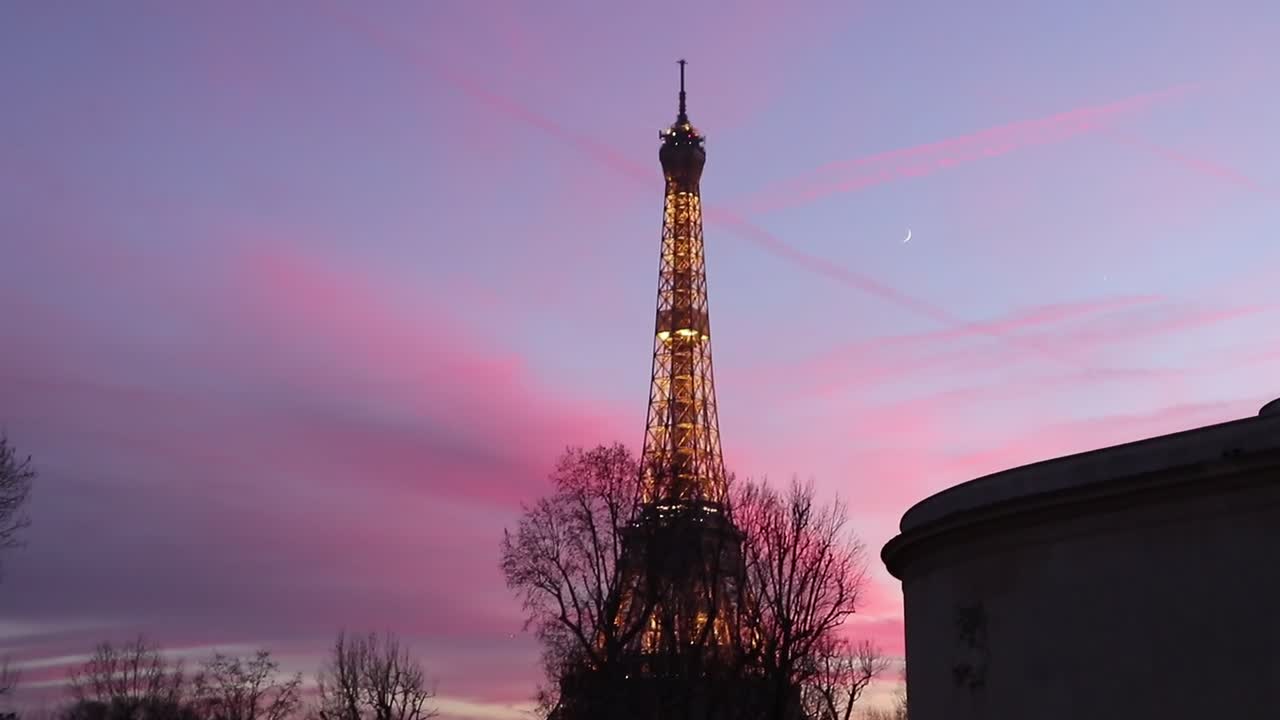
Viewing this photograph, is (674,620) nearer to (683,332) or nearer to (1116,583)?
(1116,583)

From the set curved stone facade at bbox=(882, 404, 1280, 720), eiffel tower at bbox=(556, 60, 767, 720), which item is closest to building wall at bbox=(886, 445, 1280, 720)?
curved stone facade at bbox=(882, 404, 1280, 720)

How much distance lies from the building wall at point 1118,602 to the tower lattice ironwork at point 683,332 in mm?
50143

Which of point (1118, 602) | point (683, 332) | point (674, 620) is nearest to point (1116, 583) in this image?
point (1118, 602)

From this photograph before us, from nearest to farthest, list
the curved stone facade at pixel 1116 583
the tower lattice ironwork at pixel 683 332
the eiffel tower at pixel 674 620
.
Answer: the curved stone facade at pixel 1116 583 → the eiffel tower at pixel 674 620 → the tower lattice ironwork at pixel 683 332

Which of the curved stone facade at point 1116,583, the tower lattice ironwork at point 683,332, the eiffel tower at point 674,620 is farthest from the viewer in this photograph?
the tower lattice ironwork at point 683,332

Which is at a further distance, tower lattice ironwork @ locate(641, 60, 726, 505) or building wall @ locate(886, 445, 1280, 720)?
tower lattice ironwork @ locate(641, 60, 726, 505)

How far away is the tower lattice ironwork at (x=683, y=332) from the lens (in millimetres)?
74812

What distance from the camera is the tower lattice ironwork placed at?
245ft

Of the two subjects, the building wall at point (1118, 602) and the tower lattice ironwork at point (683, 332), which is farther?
the tower lattice ironwork at point (683, 332)

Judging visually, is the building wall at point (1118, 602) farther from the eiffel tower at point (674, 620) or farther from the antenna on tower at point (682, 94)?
the antenna on tower at point (682, 94)

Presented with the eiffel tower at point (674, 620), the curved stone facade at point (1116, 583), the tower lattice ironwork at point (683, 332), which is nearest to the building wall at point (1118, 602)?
the curved stone facade at point (1116, 583)

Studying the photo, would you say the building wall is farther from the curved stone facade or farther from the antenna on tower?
the antenna on tower

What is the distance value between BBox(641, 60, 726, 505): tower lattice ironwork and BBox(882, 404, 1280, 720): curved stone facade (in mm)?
50095

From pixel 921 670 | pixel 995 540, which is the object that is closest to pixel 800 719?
pixel 921 670
